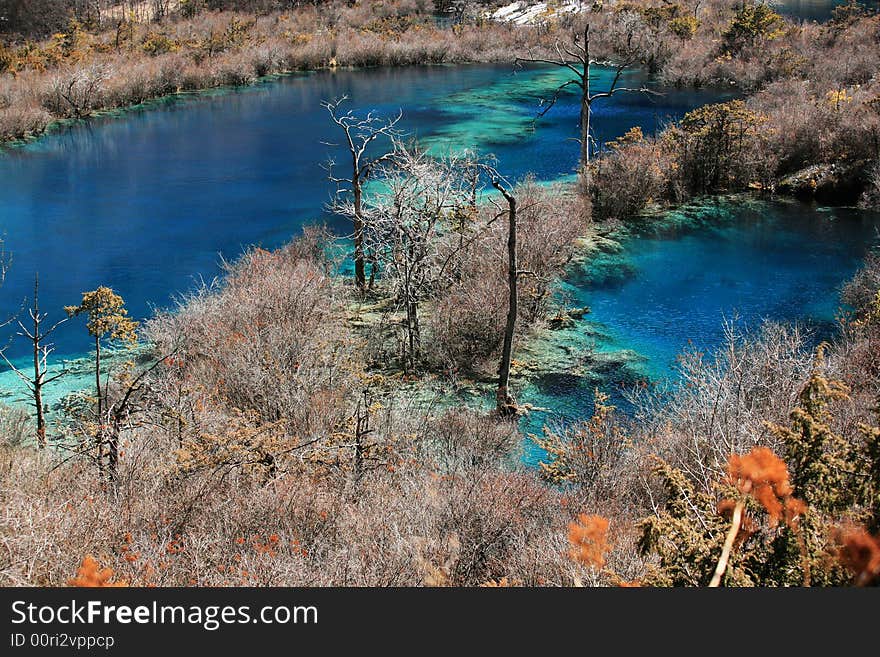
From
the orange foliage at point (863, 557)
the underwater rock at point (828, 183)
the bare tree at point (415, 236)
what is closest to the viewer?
the orange foliage at point (863, 557)

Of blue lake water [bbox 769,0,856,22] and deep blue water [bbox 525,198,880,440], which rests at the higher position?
blue lake water [bbox 769,0,856,22]

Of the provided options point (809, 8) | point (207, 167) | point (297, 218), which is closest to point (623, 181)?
point (297, 218)

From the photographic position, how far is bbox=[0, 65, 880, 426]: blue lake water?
2483 centimetres

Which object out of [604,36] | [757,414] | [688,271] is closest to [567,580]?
[757,414]

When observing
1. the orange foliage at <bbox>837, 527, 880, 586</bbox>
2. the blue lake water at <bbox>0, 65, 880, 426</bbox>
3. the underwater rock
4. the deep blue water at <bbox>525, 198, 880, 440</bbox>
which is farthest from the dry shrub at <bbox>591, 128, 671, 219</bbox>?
the orange foliage at <bbox>837, 527, 880, 586</bbox>

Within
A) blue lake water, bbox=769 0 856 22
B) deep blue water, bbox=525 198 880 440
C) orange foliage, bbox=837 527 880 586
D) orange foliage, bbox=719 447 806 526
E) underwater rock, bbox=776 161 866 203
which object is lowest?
deep blue water, bbox=525 198 880 440

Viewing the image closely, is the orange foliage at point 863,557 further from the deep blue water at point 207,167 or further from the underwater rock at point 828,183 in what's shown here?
the underwater rock at point 828,183

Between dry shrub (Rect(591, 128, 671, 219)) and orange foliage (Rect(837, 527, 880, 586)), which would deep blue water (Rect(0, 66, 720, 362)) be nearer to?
dry shrub (Rect(591, 128, 671, 219))

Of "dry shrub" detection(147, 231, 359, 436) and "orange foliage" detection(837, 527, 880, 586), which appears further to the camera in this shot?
"dry shrub" detection(147, 231, 359, 436)

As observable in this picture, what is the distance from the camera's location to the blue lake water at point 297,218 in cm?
2483

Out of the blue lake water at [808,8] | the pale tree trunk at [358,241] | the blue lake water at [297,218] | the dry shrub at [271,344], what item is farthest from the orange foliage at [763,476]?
the blue lake water at [808,8]

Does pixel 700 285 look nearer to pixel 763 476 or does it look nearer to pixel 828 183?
pixel 828 183

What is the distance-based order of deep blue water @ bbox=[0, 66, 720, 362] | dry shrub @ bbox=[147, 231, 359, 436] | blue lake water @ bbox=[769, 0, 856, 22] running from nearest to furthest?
1. dry shrub @ bbox=[147, 231, 359, 436]
2. deep blue water @ bbox=[0, 66, 720, 362]
3. blue lake water @ bbox=[769, 0, 856, 22]

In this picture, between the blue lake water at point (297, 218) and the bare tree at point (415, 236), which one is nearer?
the bare tree at point (415, 236)
